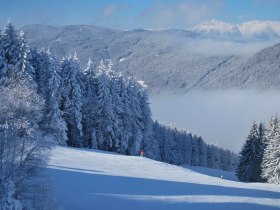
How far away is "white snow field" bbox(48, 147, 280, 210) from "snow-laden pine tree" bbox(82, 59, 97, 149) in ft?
69.0

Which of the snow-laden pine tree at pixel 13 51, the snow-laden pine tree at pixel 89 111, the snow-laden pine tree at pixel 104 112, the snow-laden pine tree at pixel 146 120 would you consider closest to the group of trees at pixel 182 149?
the snow-laden pine tree at pixel 146 120

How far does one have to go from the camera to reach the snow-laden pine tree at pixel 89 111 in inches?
2559

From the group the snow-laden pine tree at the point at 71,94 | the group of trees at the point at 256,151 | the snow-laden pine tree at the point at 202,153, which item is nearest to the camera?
the snow-laden pine tree at the point at 71,94

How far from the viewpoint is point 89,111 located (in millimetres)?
65688

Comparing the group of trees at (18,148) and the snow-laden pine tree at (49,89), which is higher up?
the snow-laden pine tree at (49,89)

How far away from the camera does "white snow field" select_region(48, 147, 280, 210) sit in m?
28.8

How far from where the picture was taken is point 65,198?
27.3 meters

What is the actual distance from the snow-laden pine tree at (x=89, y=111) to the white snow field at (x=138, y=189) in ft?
69.0

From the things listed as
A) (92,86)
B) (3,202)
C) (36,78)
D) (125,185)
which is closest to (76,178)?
(125,185)

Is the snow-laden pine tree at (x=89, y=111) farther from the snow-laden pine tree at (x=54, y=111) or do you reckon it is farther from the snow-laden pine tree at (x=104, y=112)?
the snow-laden pine tree at (x=54, y=111)

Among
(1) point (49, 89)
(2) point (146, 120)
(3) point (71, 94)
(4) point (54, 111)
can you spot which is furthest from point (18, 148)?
(2) point (146, 120)

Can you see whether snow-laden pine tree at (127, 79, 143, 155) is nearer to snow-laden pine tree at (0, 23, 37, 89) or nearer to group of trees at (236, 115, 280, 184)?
group of trees at (236, 115, 280, 184)

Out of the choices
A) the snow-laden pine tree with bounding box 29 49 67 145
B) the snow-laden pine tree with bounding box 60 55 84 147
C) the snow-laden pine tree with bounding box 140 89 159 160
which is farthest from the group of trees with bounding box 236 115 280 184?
the snow-laden pine tree with bounding box 29 49 67 145

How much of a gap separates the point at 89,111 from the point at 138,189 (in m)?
33.9
